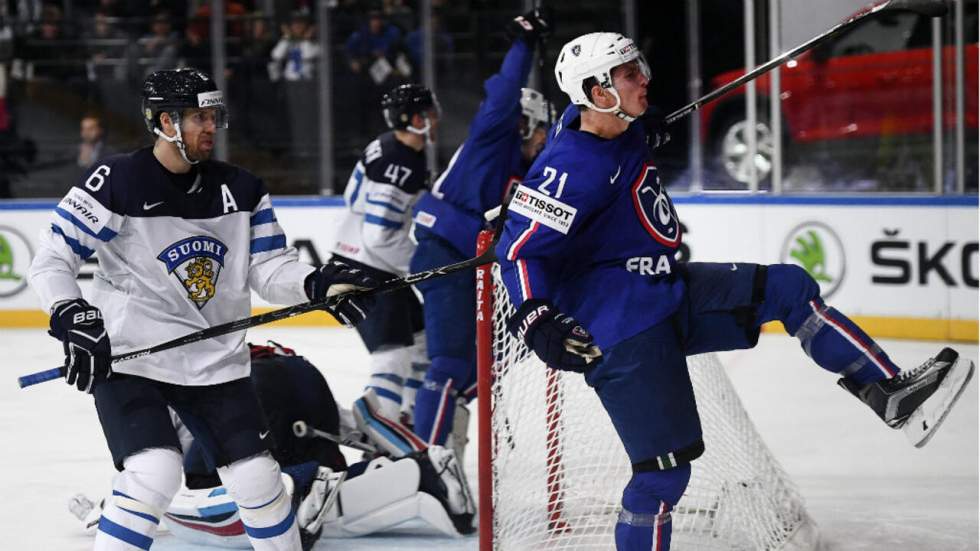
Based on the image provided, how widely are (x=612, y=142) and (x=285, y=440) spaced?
1.31m

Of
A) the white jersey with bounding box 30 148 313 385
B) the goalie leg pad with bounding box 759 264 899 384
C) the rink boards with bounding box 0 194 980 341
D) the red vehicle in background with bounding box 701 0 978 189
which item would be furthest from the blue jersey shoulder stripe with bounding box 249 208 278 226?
the red vehicle in background with bounding box 701 0 978 189

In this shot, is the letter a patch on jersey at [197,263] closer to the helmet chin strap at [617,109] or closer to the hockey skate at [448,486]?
the helmet chin strap at [617,109]

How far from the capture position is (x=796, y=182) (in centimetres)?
722

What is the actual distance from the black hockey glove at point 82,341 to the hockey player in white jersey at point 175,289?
31 millimetres

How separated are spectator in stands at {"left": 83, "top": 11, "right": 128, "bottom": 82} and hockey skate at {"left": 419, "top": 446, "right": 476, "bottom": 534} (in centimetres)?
527

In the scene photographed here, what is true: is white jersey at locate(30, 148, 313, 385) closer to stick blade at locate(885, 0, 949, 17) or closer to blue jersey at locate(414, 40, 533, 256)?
blue jersey at locate(414, 40, 533, 256)

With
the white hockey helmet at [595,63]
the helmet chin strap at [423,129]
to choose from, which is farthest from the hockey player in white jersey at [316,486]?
the white hockey helmet at [595,63]

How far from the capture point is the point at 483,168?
13.5 ft

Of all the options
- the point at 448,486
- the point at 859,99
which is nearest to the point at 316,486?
the point at 448,486

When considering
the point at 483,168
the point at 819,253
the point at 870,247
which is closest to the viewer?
the point at 483,168

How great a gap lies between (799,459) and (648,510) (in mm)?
1889

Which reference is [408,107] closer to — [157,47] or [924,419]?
[924,419]

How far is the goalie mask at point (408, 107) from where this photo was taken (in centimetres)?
438

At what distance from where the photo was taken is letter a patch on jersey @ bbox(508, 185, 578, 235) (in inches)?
107
